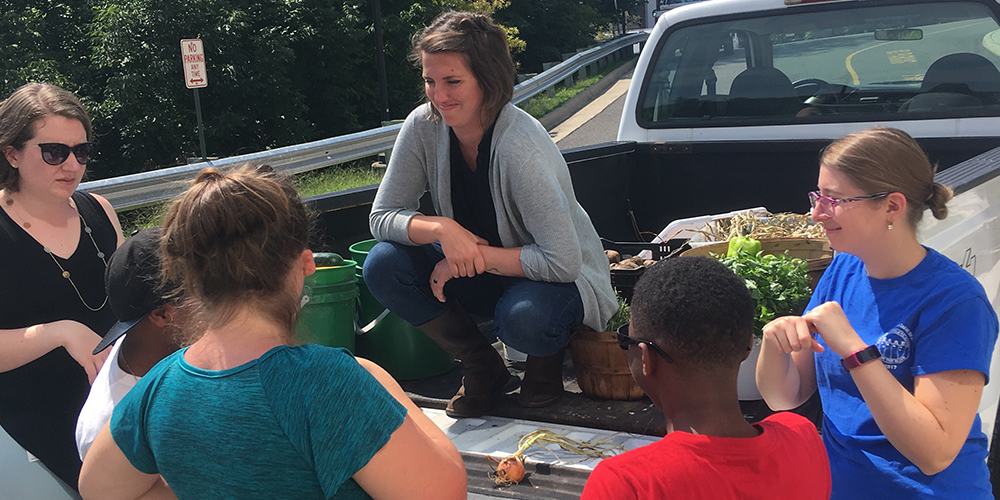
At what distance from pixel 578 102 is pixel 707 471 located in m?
18.5

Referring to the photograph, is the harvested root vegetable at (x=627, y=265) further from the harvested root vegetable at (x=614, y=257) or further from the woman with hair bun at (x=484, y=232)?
the woman with hair bun at (x=484, y=232)

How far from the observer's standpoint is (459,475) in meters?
1.61

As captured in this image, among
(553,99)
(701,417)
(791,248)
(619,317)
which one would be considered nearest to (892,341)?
(701,417)

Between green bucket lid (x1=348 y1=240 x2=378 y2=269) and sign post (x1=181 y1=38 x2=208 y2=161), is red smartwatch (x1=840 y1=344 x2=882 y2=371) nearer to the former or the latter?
green bucket lid (x1=348 y1=240 x2=378 y2=269)

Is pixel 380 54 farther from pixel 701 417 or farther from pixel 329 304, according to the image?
pixel 701 417

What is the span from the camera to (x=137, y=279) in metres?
1.84

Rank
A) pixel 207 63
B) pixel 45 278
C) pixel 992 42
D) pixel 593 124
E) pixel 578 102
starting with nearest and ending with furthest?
pixel 45 278
pixel 992 42
pixel 207 63
pixel 593 124
pixel 578 102

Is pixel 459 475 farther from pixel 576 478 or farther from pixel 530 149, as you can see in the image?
pixel 530 149

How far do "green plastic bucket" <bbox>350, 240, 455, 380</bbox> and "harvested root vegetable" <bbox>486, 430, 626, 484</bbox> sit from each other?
79 centimetres

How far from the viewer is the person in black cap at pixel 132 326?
72.6 inches

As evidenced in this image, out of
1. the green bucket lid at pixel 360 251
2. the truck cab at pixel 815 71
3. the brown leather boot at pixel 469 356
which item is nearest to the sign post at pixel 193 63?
the truck cab at pixel 815 71

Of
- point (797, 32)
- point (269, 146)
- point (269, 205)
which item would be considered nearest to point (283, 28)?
point (269, 146)

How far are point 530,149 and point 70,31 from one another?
16.1 metres

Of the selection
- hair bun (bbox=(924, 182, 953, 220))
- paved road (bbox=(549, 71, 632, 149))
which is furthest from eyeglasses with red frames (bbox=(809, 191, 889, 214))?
paved road (bbox=(549, 71, 632, 149))
